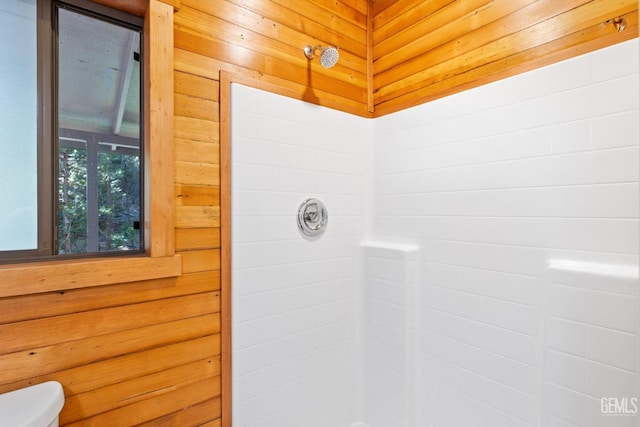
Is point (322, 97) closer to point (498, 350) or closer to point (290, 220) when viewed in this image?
point (290, 220)

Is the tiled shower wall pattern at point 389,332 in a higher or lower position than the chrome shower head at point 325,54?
lower

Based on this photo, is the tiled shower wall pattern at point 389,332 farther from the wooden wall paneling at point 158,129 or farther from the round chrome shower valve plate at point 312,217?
the wooden wall paneling at point 158,129

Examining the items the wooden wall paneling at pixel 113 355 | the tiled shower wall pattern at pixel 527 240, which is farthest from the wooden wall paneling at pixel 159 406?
the tiled shower wall pattern at pixel 527 240

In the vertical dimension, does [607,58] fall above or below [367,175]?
above

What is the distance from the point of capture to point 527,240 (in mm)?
1313

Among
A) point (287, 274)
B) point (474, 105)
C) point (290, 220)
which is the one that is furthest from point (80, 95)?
point (474, 105)

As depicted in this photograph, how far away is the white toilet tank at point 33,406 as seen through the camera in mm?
886

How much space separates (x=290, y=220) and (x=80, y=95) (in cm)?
103

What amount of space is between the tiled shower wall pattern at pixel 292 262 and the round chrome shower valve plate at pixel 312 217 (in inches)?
1.4

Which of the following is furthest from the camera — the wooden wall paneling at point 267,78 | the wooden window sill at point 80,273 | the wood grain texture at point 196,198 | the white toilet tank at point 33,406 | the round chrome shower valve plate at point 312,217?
the round chrome shower valve plate at point 312,217

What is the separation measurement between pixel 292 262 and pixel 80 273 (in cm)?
89

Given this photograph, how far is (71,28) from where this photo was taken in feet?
4.07

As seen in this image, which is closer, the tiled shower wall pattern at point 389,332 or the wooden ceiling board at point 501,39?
the wooden ceiling board at point 501,39

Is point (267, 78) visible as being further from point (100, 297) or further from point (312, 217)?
point (100, 297)
